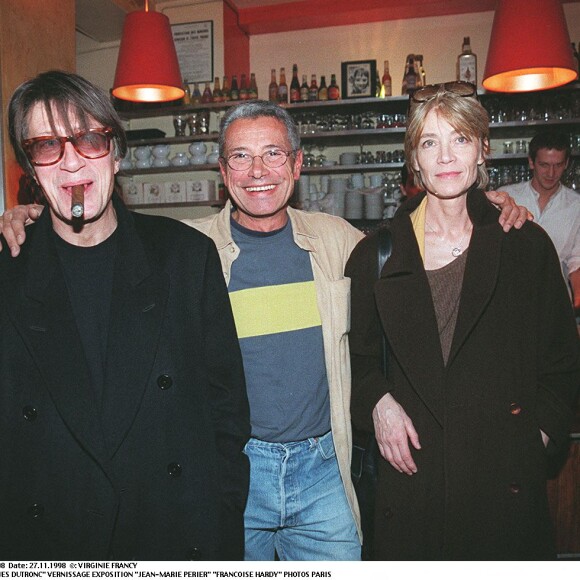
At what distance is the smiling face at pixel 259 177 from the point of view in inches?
72.7

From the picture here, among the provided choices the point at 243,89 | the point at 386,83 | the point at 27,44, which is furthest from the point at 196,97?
the point at 27,44

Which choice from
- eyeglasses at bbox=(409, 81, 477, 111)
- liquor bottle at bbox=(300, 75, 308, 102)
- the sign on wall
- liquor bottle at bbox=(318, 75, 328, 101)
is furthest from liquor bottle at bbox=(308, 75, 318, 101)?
eyeglasses at bbox=(409, 81, 477, 111)

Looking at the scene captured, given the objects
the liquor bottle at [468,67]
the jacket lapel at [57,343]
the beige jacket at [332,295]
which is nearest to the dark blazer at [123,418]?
the jacket lapel at [57,343]

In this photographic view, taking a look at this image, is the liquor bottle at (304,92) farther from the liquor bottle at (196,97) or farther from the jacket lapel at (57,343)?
the jacket lapel at (57,343)

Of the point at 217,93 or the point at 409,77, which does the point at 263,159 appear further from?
the point at 217,93

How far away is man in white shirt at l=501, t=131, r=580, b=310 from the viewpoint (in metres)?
3.99

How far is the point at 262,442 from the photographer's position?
1.74 meters

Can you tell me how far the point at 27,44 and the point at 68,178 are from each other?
316 centimetres

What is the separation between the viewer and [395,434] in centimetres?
157

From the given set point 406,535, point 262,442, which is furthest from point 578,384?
point 262,442

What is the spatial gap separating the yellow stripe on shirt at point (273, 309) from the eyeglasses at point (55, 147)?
603 mm

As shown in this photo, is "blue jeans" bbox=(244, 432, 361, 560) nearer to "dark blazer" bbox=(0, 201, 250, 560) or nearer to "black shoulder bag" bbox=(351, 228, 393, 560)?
"black shoulder bag" bbox=(351, 228, 393, 560)

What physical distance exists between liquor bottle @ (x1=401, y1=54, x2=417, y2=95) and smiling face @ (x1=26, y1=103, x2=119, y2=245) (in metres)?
4.44

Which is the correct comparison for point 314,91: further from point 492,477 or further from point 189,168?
point 492,477
